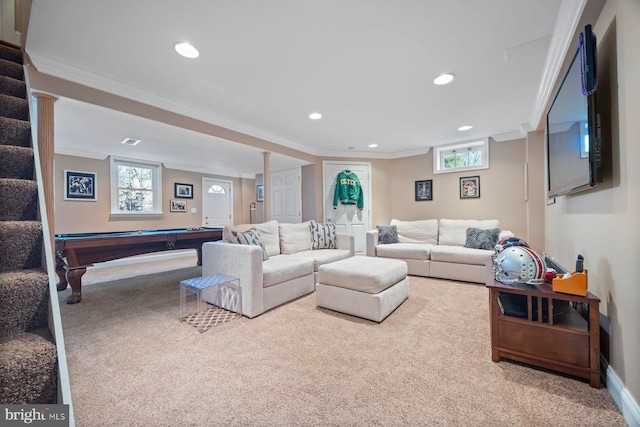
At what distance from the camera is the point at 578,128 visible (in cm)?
160

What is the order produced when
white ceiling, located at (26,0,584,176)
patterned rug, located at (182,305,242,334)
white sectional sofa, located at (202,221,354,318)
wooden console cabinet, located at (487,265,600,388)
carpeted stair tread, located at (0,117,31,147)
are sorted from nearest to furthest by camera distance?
wooden console cabinet, located at (487,265,600,388), carpeted stair tread, located at (0,117,31,147), white ceiling, located at (26,0,584,176), patterned rug, located at (182,305,242,334), white sectional sofa, located at (202,221,354,318)

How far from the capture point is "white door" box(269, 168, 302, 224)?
5.88 m

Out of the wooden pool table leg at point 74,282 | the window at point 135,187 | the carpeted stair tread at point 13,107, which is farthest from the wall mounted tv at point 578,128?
the window at point 135,187

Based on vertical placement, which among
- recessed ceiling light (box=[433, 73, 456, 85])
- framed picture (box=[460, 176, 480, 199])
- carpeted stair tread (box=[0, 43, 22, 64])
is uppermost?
carpeted stair tread (box=[0, 43, 22, 64])

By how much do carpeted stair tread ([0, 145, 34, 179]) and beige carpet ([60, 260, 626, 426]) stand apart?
48.6 inches

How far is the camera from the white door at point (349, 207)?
18.6 feet

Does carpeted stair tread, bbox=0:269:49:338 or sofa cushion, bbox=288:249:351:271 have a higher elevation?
carpeted stair tread, bbox=0:269:49:338

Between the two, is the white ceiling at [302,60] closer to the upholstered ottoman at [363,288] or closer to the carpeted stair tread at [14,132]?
the carpeted stair tread at [14,132]

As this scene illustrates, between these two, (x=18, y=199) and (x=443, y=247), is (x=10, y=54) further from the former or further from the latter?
(x=443, y=247)

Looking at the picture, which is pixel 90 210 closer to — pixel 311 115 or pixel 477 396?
pixel 311 115

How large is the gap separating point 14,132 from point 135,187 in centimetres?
447

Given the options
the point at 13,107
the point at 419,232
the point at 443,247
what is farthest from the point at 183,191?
the point at 443,247

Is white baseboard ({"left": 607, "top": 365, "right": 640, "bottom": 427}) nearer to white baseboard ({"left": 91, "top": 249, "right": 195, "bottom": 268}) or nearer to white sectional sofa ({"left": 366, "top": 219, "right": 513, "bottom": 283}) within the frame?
white sectional sofa ({"left": 366, "top": 219, "right": 513, "bottom": 283})

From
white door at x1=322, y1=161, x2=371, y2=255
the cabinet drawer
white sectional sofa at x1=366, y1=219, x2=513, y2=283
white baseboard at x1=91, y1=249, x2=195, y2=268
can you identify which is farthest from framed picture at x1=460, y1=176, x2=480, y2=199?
white baseboard at x1=91, y1=249, x2=195, y2=268
